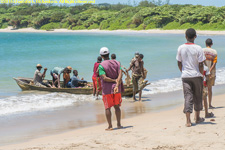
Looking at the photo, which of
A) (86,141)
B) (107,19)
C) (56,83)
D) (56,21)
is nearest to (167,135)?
(86,141)

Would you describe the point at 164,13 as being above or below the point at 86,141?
above

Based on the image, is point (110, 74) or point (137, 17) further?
point (137, 17)

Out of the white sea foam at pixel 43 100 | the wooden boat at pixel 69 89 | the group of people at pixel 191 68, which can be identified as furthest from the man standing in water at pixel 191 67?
the wooden boat at pixel 69 89

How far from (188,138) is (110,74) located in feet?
6.22

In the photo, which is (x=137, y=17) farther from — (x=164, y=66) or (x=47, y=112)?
(x=47, y=112)

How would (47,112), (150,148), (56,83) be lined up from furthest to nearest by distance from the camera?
(56,83), (47,112), (150,148)

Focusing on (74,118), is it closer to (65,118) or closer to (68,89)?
(65,118)

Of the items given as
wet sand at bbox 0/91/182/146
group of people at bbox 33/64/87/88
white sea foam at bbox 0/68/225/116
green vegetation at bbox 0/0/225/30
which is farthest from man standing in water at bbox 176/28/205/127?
green vegetation at bbox 0/0/225/30

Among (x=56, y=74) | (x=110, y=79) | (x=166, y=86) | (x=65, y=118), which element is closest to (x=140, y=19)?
(x=166, y=86)

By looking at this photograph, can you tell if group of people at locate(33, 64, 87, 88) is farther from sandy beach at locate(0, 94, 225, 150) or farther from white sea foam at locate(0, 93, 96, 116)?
sandy beach at locate(0, 94, 225, 150)

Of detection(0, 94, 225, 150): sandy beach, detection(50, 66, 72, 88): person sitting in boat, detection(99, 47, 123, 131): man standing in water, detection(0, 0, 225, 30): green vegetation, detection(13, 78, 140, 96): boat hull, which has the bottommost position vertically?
detection(13, 78, 140, 96): boat hull

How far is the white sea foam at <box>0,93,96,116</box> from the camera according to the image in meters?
11.2

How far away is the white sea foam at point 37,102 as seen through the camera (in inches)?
441

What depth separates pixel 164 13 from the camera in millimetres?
84062
